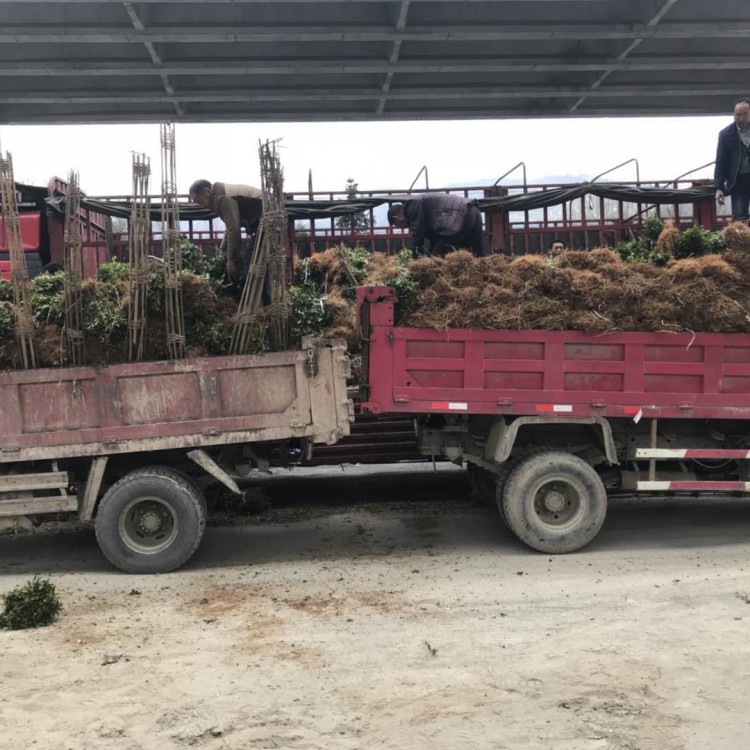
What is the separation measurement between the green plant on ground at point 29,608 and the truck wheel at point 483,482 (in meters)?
4.20

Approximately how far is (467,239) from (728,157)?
3154mm

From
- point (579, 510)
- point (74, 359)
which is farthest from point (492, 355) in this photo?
point (74, 359)

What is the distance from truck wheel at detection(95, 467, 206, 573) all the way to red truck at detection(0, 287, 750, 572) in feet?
0.04

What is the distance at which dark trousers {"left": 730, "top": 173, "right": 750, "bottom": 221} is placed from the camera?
7.66 metres

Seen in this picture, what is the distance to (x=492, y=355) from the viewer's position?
5836 millimetres

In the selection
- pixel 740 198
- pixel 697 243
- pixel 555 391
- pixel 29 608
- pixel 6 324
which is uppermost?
pixel 740 198

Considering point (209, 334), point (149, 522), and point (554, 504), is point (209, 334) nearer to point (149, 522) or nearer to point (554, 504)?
point (149, 522)

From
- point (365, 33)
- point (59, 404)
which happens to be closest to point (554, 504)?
point (59, 404)

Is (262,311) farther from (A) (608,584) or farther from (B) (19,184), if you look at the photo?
(B) (19,184)

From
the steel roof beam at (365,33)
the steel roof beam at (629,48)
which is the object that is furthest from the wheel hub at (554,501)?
the steel roof beam at (629,48)

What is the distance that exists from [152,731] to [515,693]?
69.6 inches

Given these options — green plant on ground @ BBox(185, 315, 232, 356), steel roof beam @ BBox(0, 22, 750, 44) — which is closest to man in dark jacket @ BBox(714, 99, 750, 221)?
steel roof beam @ BBox(0, 22, 750, 44)

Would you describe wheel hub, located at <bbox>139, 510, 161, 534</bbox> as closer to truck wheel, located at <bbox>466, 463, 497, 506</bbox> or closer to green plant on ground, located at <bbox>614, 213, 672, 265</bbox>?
truck wheel, located at <bbox>466, 463, 497, 506</bbox>

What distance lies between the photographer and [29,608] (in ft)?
14.6
